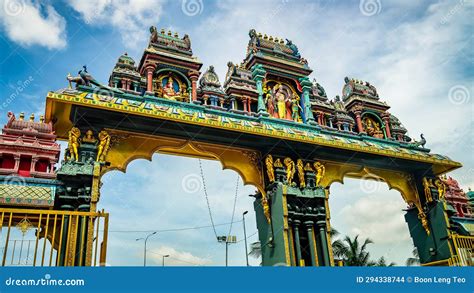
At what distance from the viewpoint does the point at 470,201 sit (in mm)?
17969

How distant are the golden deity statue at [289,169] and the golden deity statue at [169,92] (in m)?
3.69

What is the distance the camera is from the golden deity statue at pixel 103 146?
950cm

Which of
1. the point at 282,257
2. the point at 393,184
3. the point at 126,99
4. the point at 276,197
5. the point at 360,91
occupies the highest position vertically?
the point at 360,91

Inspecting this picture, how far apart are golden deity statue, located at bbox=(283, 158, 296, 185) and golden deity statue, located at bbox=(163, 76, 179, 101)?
3.69 metres

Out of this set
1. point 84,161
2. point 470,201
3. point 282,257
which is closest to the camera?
point 84,161

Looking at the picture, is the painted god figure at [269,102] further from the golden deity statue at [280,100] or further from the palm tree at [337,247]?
the palm tree at [337,247]

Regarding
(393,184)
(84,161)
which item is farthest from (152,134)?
(393,184)

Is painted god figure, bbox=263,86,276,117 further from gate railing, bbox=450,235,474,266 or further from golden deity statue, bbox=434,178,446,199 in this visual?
gate railing, bbox=450,235,474,266

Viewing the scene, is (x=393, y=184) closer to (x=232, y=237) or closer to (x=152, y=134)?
(x=152, y=134)

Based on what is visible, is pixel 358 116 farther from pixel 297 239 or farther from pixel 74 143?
pixel 74 143

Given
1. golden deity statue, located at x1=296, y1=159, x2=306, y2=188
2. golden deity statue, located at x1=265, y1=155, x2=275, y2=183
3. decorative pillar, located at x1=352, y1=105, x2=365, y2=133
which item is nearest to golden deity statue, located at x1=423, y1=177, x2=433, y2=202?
decorative pillar, located at x1=352, y1=105, x2=365, y2=133

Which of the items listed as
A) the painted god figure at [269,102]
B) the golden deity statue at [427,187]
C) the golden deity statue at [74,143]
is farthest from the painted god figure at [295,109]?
the golden deity statue at [74,143]

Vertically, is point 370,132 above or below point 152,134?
above

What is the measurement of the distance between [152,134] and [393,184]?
824cm
